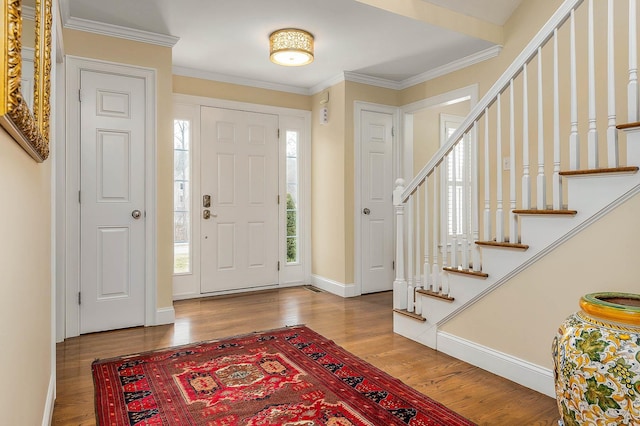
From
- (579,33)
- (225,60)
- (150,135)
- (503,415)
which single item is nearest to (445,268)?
(503,415)

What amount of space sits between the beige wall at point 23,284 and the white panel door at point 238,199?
2.59 metres

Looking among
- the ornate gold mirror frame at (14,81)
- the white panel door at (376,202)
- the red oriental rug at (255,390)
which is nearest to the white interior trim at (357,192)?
the white panel door at (376,202)

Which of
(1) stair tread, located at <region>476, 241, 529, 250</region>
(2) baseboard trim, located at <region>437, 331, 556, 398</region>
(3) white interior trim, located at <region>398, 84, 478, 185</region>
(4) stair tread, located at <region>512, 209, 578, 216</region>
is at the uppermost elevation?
(3) white interior trim, located at <region>398, 84, 478, 185</region>

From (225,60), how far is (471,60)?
92.2 inches

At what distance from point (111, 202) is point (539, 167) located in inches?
118

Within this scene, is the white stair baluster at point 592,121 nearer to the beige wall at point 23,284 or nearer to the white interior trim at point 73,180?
the beige wall at point 23,284

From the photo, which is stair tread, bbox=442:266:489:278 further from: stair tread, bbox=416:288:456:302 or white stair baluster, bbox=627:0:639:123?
white stair baluster, bbox=627:0:639:123

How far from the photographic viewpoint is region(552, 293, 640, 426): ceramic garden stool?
4.46 feet

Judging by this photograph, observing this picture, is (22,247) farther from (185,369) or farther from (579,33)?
(579,33)

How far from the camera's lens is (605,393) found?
1389 mm

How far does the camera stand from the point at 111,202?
3.23m

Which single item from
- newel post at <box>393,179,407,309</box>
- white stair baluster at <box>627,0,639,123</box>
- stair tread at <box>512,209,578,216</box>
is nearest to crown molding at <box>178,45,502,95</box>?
newel post at <box>393,179,407,309</box>

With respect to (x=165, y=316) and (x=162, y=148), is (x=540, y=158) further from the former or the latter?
(x=165, y=316)

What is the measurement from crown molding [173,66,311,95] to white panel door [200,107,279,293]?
0.32 meters
